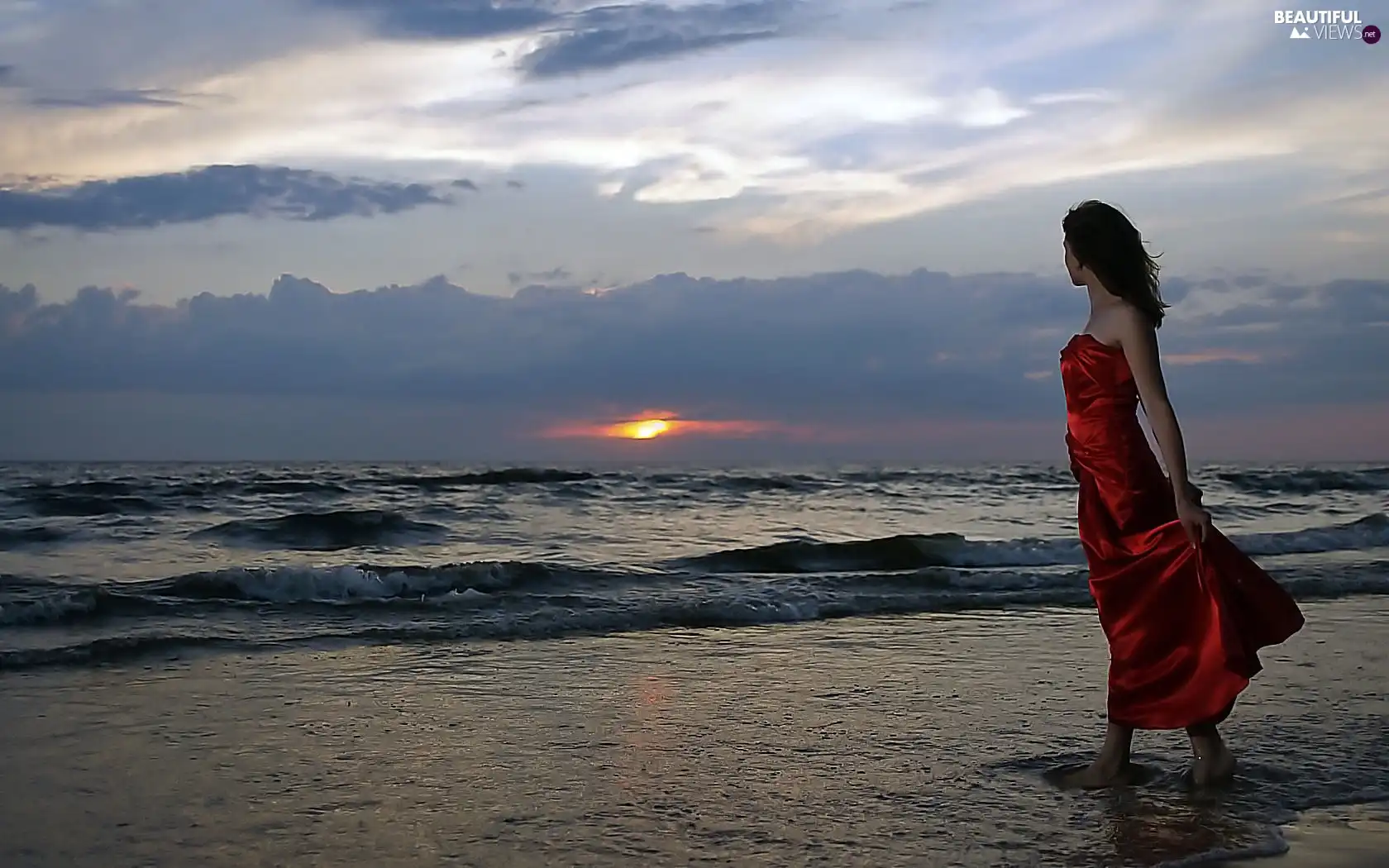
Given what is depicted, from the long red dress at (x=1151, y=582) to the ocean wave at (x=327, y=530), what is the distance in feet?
42.3

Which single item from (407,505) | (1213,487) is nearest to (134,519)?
(407,505)

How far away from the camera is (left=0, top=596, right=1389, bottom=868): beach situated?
3654 mm

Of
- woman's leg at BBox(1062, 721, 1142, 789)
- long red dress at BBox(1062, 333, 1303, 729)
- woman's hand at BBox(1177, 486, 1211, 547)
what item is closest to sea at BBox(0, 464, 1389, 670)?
woman's leg at BBox(1062, 721, 1142, 789)

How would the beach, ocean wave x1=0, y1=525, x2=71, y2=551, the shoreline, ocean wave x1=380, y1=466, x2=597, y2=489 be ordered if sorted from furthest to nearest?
ocean wave x1=380, y1=466, x2=597, y2=489
ocean wave x1=0, y1=525, x2=71, y2=551
the beach
the shoreline

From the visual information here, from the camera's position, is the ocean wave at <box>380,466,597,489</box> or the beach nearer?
the beach

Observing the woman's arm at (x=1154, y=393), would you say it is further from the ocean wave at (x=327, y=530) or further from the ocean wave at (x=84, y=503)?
the ocean wave at (x=84, y=503)

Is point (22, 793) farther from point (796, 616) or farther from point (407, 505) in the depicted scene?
point (407, 505)

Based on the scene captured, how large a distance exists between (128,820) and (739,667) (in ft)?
11.5

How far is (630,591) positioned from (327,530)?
8.04 m

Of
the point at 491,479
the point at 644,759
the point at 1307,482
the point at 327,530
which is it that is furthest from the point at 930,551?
the point at 1307,482

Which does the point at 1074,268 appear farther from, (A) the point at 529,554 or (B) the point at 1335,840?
(A) the point at 529,554

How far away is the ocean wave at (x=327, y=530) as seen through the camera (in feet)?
53.1

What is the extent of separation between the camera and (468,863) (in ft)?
11.4

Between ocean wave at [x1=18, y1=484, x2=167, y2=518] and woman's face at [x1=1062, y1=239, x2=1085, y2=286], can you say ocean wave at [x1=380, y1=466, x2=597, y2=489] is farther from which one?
woman's face at [x1=1062, y1=239, x2=1085, y2=286]
